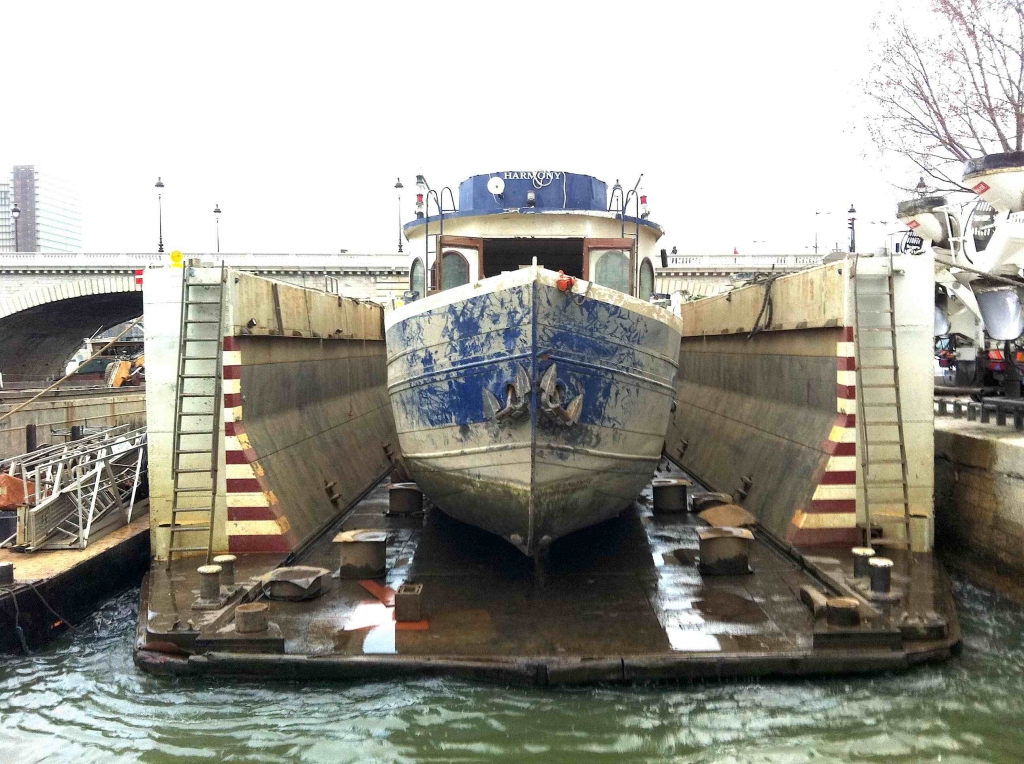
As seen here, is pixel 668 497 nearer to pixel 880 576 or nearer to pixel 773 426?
pixel 773 426

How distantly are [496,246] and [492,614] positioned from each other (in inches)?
199

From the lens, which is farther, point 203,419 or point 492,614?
point 203,419

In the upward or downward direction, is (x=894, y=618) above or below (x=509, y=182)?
below

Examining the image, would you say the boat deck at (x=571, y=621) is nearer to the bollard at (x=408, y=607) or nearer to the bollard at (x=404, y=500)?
the bollard at (x=408, y=607)

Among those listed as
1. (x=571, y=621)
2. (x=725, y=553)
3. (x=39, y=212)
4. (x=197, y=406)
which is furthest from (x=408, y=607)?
(x=39, y=212)

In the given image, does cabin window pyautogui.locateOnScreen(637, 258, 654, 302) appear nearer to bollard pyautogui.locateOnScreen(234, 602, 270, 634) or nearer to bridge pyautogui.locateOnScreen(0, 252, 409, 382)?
bollard pyautogui.locateOnScreen(234, 602, 270, 634)

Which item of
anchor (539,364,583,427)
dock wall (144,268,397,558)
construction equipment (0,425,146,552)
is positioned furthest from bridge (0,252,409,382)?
anchor (539,364,583,427)

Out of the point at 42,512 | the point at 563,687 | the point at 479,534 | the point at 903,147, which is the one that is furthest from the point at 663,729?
the point at 903,147

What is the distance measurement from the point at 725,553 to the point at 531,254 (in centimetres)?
487

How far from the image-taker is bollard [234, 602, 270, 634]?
6535 mm

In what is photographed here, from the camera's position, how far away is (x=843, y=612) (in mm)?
6520

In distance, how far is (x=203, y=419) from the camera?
8.89 m


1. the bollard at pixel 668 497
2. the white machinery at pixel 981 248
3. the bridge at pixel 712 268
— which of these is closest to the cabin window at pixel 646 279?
the bollard at pixel 668 497

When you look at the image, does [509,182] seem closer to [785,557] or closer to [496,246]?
[496,246]
